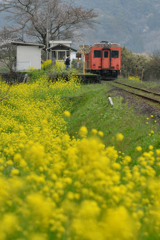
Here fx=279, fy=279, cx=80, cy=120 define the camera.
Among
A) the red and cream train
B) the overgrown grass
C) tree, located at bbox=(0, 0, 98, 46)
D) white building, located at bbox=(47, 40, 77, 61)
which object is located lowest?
the overgrown grass

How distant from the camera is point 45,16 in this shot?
113 ft

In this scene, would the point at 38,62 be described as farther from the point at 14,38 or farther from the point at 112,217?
the point at 112,217

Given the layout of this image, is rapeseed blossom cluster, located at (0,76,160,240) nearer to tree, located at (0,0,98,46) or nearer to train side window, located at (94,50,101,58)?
train side window, located at (94,50,101,58)

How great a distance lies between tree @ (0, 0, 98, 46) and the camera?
32.5m

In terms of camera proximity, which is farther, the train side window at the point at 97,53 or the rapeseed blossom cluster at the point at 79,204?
the train side window at the point at 97,53

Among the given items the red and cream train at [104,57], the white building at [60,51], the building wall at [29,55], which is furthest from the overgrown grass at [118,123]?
the white building at [60,51]

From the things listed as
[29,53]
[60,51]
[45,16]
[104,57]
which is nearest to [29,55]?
[29,53]

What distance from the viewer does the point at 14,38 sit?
34969 millimetres

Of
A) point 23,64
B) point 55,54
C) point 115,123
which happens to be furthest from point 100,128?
point 55,54

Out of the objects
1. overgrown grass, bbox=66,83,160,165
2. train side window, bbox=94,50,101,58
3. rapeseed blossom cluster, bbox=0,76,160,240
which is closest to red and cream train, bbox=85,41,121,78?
train side window, bbox=94,50,101,58

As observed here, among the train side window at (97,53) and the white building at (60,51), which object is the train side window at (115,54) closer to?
the train side window at (97,53)

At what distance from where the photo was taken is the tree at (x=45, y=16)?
107ft

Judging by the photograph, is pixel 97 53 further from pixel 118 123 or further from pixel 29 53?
pixel 118 123

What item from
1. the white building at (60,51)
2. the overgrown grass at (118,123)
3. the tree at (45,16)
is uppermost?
the tree at (45,16)
